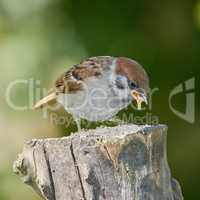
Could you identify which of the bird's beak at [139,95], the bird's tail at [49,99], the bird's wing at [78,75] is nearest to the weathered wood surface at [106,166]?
the bird's beak at [139,95]

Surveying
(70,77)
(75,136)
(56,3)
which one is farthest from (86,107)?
(56,3)

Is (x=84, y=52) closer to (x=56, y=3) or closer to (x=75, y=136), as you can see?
(x=56, y=3)

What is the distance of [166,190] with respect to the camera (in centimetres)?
335

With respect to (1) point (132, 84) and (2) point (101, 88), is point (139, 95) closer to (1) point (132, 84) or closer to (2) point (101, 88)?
(1) point (132, 84)

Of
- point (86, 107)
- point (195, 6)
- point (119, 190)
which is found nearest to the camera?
point (119, 190)

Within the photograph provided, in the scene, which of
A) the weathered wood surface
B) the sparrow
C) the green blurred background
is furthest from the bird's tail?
the weathered wood surface

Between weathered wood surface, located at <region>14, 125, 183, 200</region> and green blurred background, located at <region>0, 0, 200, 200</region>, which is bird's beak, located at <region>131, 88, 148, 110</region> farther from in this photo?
green blurred background, located at <region>0, 0, 200, 200</region>

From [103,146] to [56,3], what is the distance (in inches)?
96.1

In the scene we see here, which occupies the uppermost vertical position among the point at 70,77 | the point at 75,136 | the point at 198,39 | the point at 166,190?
the point at 198,39

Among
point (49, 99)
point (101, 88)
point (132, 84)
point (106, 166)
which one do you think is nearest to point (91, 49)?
point (49, 99)

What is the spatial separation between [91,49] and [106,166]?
2352mm

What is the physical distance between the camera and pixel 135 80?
164 inches

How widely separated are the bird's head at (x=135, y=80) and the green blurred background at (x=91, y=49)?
1158 mm

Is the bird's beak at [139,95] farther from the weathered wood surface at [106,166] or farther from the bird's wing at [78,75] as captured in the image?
the weathered wood surface at [106,166]
